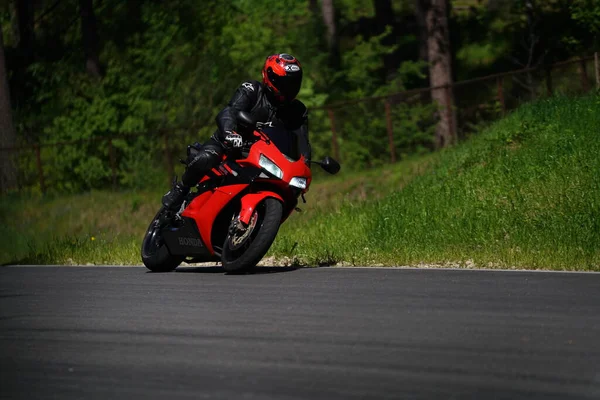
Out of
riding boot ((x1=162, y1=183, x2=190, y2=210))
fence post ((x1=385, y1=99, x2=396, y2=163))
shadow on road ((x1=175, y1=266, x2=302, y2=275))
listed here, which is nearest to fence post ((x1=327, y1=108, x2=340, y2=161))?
fence post ((x1=385, y1=99, x2=396, y2=163))

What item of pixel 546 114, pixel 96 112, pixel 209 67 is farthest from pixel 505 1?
pixel 546 114

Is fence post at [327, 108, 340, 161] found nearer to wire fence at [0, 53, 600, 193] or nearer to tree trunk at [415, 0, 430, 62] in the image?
wire fence at [0, 53, 600, 193]

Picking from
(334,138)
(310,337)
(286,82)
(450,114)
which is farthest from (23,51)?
(310,337)

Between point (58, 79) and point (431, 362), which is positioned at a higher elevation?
point (431, 362)

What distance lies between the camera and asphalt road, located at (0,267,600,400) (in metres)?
7.30

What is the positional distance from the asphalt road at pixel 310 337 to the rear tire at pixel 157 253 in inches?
54.3

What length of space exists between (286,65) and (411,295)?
3381 mm

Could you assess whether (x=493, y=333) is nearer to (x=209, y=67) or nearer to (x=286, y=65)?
(x=286, y=65)

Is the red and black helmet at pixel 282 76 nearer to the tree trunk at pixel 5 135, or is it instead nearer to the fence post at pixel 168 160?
the fence post at pixel 168 160

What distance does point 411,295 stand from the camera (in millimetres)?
11180

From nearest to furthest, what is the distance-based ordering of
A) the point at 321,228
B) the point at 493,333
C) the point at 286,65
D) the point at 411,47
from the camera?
the point at 493,333, the point at 286,65, the point at 321,228, the point at 411,47

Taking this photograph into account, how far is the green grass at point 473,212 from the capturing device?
49.5ft

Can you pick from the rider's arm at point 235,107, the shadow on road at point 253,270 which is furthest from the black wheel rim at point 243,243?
the rider's arm at point 235,107

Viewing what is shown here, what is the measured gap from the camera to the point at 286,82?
13.6 metres
